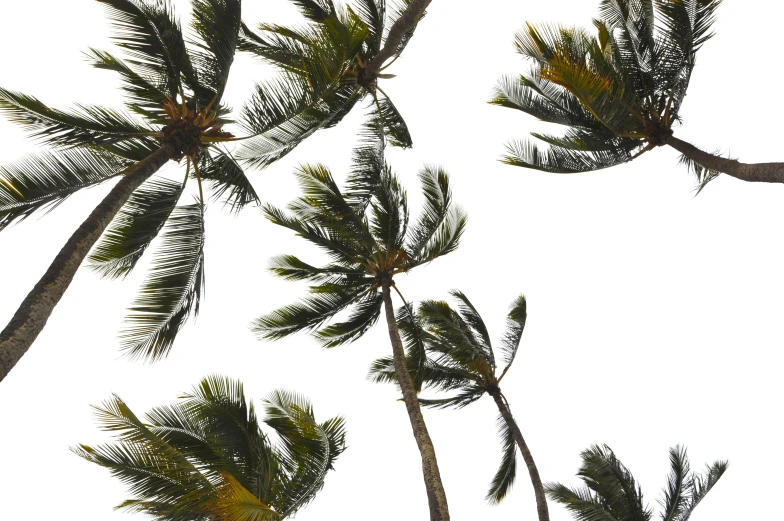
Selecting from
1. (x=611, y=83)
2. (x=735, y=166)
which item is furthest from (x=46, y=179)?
(x=735, y=166)

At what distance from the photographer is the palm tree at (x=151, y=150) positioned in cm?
769

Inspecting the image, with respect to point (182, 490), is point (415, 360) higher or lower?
higher

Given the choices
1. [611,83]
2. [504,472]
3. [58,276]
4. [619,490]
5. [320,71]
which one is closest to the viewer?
[58,276]

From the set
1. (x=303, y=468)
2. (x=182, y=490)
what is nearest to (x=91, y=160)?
(x=182, y=490)

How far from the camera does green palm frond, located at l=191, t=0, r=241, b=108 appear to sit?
8.34 m

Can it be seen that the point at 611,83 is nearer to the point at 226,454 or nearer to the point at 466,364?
the point at 466,364

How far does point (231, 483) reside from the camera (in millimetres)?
6910

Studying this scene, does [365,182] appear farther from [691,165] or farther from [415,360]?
[691,165]

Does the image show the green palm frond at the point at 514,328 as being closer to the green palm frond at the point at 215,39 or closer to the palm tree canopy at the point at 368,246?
the palm tree canopy at the point at 368,246

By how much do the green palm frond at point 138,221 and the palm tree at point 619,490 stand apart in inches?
343

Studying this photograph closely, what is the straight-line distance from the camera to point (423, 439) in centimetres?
1066

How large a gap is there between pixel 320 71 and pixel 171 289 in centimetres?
361

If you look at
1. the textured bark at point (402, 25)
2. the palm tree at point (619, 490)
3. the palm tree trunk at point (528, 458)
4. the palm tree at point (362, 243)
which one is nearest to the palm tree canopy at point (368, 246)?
the palm tree at point (362, 243)

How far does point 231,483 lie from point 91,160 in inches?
169
